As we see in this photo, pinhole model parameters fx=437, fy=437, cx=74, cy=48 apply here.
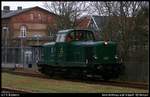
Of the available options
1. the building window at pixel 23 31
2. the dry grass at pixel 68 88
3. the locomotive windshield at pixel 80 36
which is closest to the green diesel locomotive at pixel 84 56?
the locomotive windshield at pixel 80 36

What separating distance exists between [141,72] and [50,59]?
19.7 ft

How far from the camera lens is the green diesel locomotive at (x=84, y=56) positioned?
25453mm

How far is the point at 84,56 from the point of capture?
83.8 ft

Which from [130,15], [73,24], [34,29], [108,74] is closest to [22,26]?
[34,29]

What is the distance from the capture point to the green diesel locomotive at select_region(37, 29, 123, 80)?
2545 cm

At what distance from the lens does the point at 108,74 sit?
2602cm

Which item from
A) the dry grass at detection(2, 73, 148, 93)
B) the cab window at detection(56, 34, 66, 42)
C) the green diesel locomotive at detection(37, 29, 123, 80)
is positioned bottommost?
the dry grass at detection(2, 73, 148, 93)

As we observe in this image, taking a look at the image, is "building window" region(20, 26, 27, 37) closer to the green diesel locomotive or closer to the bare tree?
the bare tree

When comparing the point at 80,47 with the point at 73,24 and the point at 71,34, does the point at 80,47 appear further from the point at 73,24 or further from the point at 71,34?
the point at 73,24

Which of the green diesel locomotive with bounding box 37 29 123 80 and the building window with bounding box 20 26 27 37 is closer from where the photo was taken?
the green diesel locomotive with bounding box 37 29 123 80

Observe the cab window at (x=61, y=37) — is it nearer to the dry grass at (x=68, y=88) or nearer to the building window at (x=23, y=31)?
the dry grass at (x=68, y=88)

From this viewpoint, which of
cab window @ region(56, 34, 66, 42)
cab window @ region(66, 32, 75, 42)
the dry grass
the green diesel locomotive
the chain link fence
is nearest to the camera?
the dry grass

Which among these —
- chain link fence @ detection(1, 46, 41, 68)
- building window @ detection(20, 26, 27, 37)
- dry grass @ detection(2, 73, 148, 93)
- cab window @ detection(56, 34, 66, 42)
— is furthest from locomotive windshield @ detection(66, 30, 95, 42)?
building window @ detection(20, 26, 27, 37)

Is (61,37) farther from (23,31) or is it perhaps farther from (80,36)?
(23,31)
